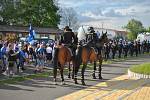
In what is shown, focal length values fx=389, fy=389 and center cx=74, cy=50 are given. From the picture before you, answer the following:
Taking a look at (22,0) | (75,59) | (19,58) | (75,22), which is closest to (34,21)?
(22,0)

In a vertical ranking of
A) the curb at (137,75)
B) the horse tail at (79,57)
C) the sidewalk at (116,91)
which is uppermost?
the horse tail at (79,57)

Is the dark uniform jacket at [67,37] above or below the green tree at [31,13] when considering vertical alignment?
below

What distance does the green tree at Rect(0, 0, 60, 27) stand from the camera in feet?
259

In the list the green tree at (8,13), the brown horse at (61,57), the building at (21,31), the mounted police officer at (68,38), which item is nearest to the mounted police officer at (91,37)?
the mounted police officer at (68,38)

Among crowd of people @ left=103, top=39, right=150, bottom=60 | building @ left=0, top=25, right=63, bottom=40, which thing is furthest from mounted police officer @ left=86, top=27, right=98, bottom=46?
building @ left=0, top=25, right=63, bottom=40

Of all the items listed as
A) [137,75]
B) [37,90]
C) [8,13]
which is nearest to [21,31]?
[8,13]

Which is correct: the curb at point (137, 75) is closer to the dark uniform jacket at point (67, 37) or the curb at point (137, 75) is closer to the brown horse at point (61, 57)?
the brown horse at point (61, 57)

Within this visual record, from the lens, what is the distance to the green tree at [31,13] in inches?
3110

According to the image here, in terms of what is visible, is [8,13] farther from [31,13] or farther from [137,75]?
[137,75]

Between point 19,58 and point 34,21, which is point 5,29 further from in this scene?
point 19,58

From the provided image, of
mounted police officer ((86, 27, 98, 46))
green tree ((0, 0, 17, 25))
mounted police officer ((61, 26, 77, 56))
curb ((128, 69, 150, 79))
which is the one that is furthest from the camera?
green tree ((0, 0, 17, 25))

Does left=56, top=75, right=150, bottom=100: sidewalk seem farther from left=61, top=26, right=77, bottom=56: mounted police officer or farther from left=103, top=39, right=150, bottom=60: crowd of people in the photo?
left=103, top=39, right=150, bottom=60: crowd of people

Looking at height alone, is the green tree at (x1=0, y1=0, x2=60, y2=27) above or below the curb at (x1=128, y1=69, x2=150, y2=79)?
above

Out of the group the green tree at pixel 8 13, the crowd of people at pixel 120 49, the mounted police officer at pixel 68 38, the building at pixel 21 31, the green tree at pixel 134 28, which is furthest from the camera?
the green tree at pixel 134 28
